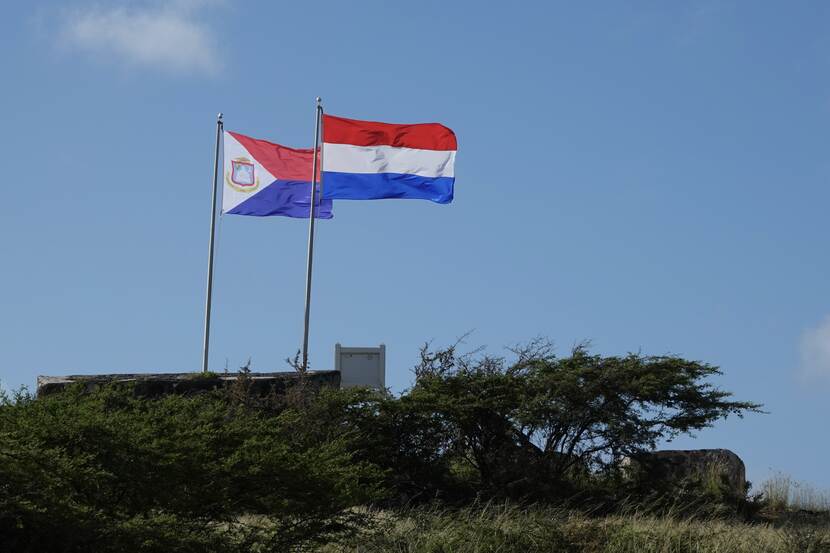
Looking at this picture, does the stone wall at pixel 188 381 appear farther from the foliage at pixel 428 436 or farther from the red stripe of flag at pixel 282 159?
the red stripe of flag at pixel 282 159

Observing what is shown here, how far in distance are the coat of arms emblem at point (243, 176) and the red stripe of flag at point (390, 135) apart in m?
2.04

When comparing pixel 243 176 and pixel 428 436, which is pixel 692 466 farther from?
pixel 243 176

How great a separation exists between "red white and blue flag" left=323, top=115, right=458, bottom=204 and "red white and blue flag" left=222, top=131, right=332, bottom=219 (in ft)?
3.81

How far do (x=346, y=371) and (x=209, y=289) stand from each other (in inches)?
194

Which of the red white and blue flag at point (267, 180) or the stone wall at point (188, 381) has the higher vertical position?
the red white and blue flag at point (267, 180)

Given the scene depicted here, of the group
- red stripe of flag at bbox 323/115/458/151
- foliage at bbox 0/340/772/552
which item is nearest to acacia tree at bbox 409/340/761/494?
foliage at bbox 0/340/772/552

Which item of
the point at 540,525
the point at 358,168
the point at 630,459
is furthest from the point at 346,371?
the point at 540,525

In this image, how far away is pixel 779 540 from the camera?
16719mm

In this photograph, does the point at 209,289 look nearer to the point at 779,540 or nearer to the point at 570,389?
the point at 570,389

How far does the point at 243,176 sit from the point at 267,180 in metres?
0.57

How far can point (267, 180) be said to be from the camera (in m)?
28.7

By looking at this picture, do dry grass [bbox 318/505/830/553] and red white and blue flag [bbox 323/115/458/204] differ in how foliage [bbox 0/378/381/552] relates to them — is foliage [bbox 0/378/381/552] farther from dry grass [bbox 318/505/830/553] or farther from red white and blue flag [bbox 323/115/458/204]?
red white and blue flag [bbox 323/115/458/204]

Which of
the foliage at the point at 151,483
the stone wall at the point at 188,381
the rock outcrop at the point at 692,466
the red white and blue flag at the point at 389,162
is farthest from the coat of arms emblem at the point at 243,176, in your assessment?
the foliage at the point at 151,483

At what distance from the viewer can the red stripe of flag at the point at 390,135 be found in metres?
27.6
